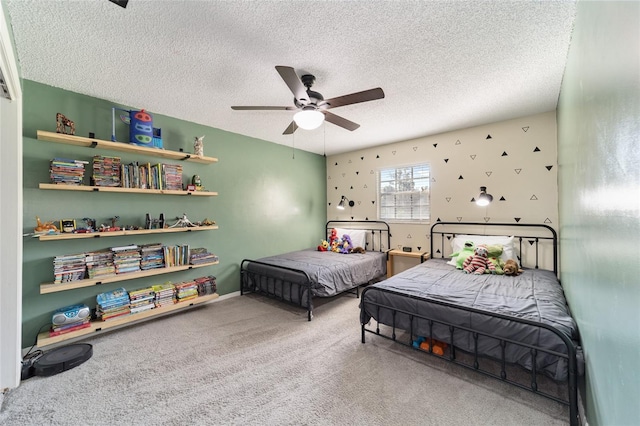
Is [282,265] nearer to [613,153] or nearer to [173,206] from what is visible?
[173,206]

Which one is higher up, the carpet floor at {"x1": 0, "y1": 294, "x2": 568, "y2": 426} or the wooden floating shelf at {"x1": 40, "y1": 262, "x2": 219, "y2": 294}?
the wooden floating shelf at {"x1": 40, "y1": 262, "x2": 219, "y2": 294}

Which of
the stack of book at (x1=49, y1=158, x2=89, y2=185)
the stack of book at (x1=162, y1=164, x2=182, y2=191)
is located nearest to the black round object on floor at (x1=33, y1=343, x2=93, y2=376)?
the stack of book at (x1=49, y1=158, x2=89, y2=185)

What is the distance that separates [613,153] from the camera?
35.4 inches

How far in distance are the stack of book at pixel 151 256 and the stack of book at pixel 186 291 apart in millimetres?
362

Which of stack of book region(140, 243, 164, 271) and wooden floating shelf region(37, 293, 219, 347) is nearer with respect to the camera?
wooden floating shelf region(37, 293, 219, 347)

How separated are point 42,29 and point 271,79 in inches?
62.4

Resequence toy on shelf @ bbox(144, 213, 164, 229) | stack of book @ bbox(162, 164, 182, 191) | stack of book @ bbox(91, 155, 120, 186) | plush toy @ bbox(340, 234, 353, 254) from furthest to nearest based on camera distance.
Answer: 1. plush toy @ bbox(340, 234, 353, 254)
2. stack of book @ bbox(162, 164, 182, 191)
3. toy on shelf @ bbox(144, 213, 164, 229)
4. stack of book @ bbox(91, 155, 120, 186)

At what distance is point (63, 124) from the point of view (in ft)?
8.16

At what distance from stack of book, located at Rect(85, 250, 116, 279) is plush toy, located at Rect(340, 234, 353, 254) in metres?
3.14

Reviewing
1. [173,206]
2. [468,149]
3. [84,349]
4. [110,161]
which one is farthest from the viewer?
[468,149]

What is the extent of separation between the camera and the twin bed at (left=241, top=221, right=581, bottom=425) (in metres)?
1.67

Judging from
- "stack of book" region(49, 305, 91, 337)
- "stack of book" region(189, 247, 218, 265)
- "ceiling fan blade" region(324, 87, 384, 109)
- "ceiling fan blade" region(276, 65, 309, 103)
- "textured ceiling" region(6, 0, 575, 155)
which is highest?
"textured ceiling" region(6, 0, 575, 155)

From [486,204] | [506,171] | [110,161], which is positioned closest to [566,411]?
[486,204]

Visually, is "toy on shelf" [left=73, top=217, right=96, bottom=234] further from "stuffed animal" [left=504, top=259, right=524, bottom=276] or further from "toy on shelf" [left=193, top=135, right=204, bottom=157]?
"stuffed animal" [left=504, top=259, right=524, bottom=276]
